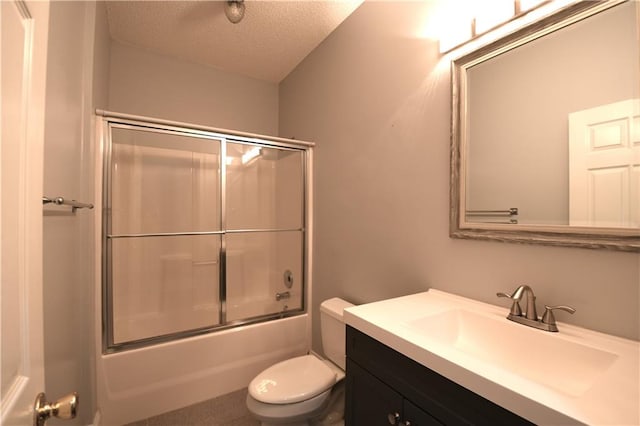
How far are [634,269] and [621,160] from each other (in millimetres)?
315

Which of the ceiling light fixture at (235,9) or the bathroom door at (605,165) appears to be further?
the ceiling light fixture at (235,9)

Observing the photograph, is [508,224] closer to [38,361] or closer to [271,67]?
[38,361]

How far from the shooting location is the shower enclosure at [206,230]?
2.09 meters

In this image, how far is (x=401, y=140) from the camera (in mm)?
1479

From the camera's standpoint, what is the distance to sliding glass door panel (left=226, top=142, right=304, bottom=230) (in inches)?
93.0

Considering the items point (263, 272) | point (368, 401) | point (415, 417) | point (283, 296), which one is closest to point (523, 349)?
point (415, 417)

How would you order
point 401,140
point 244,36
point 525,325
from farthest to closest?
point 244,36 → point 401,140 → point 525,325

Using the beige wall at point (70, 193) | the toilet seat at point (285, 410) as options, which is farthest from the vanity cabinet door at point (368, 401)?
the beige wall at point (70, 193)

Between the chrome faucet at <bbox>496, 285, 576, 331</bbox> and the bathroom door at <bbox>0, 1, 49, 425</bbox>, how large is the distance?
126cm

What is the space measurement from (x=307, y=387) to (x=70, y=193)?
1448mm

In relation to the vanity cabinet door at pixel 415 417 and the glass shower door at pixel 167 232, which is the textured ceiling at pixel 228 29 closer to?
the glass shower door at pixel 167 232

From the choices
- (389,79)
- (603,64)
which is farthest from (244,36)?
(603,64)

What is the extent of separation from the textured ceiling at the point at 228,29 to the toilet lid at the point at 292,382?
2.25m

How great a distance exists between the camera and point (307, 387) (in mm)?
1427
